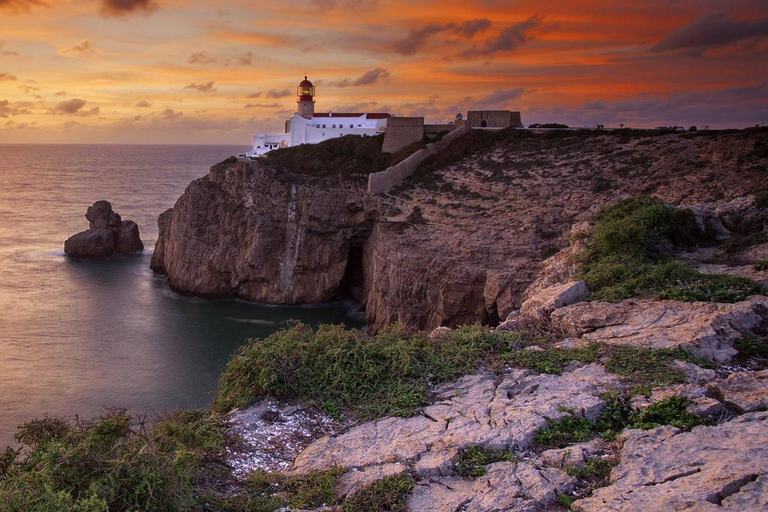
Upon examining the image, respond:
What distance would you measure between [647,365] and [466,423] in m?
2.88

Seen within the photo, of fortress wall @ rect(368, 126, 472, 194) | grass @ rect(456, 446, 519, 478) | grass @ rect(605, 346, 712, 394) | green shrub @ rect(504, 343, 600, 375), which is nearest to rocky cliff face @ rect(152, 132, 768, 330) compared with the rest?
fortress wall @ rect(368, 126, 472, 194)

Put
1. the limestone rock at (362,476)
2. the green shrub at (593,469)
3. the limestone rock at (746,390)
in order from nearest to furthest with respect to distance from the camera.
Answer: the green shrub at (593,469) → the limestone rock at (362,476) → the limestone rock at (746,390)

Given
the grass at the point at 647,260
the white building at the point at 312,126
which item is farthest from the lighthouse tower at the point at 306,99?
the grass at the point at 647,260

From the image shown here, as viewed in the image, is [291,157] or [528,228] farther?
[291,157]

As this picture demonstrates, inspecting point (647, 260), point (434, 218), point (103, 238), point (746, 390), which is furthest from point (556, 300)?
point (103, 238)

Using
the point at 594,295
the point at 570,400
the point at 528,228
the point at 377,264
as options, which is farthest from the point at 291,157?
the point at 570,400

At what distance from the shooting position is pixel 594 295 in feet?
35.2

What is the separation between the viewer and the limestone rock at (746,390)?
6.58 metres

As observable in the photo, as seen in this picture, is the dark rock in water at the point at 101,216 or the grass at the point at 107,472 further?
the dark rock in water at the point at 101,216

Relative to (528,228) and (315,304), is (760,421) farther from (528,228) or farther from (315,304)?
(315,304)

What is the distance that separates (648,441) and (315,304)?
99.7 feet

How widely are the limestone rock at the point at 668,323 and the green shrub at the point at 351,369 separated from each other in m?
1.70

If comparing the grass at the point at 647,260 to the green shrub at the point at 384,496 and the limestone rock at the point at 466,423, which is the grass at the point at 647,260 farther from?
the green shrub at the point at 384,496

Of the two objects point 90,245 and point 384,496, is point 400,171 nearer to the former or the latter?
point 90,245
